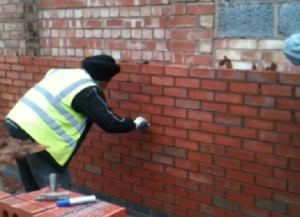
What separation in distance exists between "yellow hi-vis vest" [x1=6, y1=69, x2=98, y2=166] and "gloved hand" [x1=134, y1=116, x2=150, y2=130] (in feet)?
1.62

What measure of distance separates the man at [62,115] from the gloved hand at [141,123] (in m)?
0.25

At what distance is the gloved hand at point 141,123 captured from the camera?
367cm

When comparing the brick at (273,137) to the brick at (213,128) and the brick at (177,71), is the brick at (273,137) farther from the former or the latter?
the brick at (177,71)

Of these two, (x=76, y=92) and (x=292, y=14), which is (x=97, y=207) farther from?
(x=292, y=14)

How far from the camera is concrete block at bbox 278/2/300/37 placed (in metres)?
2.93

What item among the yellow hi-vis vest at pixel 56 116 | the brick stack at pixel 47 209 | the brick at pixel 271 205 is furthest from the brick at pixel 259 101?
the brick stack at pixel 47 209

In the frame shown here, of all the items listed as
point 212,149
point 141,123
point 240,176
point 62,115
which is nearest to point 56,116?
point 62,115

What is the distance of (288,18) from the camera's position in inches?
117

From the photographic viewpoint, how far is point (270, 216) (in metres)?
3.11

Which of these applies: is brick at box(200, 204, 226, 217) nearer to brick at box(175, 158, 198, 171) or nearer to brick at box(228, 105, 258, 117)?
brick at box(175, 158, 198, 171)

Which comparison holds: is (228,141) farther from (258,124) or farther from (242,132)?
(258,124)

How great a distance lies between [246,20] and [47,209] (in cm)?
187

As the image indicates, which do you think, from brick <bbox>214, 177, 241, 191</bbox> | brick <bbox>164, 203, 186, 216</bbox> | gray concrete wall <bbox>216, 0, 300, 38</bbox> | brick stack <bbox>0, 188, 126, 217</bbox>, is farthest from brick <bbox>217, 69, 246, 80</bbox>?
brick stack <bbox>0, 188, 126, 217</bbox>

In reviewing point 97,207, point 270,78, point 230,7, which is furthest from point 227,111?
point 97,207
